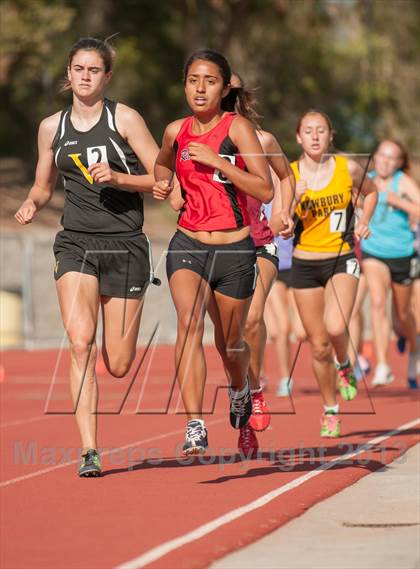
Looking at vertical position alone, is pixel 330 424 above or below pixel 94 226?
below

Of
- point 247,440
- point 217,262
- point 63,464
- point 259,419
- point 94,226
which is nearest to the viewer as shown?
point 217,262

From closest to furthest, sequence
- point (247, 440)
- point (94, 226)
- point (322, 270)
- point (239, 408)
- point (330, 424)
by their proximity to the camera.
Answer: point (94, 226)
point (239, 408)
point (247, 440)
point (330, 424)
point (322, 270)

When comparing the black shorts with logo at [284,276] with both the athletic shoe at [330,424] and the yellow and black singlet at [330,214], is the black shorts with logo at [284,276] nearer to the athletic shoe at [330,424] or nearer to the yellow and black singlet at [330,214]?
the yellow and black singlet at [330,214]

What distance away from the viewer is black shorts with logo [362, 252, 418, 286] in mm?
15562

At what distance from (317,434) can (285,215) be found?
295cm

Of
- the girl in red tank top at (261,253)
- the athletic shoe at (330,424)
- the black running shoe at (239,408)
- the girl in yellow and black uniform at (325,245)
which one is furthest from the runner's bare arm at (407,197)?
the black running shoe at (239,408)

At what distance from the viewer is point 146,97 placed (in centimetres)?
4641

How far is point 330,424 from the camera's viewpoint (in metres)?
11.0

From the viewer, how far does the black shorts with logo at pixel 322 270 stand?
37.0 ft

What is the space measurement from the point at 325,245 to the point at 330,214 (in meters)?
0.25

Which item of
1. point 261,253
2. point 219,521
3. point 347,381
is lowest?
point 219,521

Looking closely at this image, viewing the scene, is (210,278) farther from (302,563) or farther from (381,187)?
(381,187)

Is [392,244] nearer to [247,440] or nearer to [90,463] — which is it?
[247,440]

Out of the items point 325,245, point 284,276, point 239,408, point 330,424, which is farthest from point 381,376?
point 239,408
